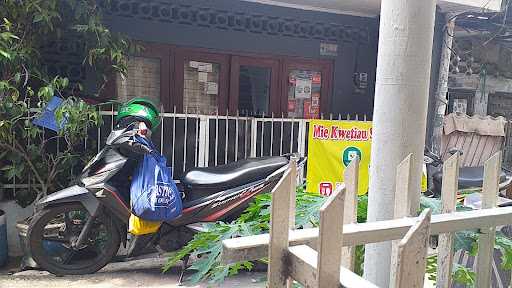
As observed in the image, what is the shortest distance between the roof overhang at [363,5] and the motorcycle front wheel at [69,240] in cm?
363

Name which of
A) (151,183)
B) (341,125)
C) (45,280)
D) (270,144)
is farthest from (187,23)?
(45,280)

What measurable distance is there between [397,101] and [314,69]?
543 centimetres

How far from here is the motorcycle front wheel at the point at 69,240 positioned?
4098 millimetres

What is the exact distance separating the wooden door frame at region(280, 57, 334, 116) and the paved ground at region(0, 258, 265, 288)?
3.10 meters

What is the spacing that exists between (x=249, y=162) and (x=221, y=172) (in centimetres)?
27

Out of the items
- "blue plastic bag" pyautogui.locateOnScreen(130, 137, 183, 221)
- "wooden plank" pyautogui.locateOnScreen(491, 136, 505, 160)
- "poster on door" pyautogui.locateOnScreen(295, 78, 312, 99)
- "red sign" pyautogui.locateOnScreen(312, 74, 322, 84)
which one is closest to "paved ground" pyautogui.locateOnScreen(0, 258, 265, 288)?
"blue plastic bag" pyautogui.locateOnScreen(130, 137, 183, 221)

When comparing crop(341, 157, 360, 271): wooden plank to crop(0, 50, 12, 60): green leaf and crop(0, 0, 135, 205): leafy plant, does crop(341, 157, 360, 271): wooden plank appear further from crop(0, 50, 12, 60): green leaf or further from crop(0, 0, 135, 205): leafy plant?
crop(0, 50, 12, 60): green leaf

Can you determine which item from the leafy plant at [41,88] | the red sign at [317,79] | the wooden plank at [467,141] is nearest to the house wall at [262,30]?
the red sign at [317,79]

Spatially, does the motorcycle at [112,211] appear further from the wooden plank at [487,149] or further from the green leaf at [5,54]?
the wooden plank at [487,149]

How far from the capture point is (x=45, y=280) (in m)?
4.13

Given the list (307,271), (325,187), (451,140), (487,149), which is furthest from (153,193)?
(487,149)

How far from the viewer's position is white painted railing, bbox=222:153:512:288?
1029mm

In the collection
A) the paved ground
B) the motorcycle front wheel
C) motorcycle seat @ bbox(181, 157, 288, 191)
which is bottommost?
the paved ground

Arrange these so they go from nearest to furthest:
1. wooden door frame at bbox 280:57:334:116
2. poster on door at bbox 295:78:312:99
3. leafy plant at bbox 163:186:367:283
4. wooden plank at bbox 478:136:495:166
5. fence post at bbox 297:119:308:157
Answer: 1. leafy plant at bbox 163:186:367:283
2. fence post at bbox 297:119:308:157
3. wooden door frame at bbox 280:57:334:116
4. poster on door at bbox 295:78:312:99
5. wooden plank at bbox 478:136:495:166
